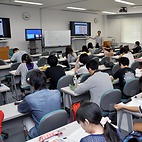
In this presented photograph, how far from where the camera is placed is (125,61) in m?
3.50

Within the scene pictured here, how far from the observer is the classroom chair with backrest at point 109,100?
2652mm

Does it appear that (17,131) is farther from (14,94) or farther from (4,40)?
(4,40)

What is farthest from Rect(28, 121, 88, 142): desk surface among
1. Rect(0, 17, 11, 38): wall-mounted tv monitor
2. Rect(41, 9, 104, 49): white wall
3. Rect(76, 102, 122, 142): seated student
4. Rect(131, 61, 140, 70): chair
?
Rect(41, 9, 104, 49): white wall

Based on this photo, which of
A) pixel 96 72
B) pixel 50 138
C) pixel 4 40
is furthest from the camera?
pixel 4 40

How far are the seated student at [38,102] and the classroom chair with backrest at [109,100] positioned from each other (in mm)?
738

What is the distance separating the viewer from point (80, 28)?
11602 mm

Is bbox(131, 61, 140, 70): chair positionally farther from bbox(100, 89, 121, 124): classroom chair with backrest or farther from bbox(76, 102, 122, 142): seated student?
bbox(76, 102, 122, 142): seated student

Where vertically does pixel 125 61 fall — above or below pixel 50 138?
above

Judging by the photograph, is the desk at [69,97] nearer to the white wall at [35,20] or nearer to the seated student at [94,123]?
the seated student at [94,123]

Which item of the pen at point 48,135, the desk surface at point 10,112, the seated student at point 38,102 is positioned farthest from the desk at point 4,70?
the pen at point 48,135

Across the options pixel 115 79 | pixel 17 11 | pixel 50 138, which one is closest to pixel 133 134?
pixel 50 138

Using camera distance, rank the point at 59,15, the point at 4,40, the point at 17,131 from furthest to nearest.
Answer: the point at 59,15, the point at 4,40, the point at 17,131

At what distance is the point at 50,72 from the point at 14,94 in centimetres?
195

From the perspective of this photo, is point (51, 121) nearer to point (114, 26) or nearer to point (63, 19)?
point (63, 19)
